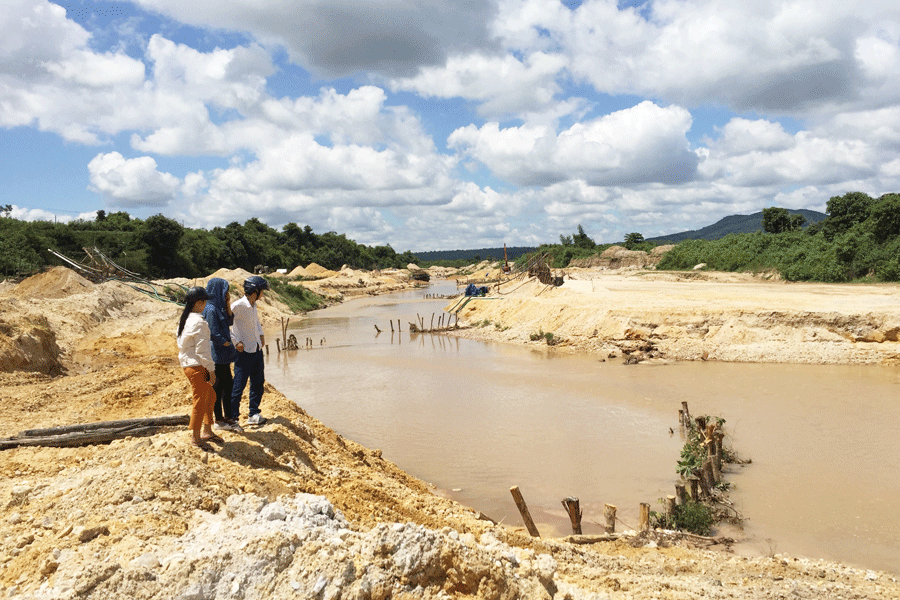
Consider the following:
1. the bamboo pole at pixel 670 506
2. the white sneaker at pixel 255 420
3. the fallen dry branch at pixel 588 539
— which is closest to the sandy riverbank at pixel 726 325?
the bamboo pole at pixel 670 506

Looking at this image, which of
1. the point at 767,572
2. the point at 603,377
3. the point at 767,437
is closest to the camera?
the point at 767,572

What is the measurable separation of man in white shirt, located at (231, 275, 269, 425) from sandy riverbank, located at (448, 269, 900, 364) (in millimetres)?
15874

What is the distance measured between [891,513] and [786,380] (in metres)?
8.95

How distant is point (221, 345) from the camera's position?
6348 millimetres

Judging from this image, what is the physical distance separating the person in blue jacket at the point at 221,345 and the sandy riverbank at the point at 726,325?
16223mm

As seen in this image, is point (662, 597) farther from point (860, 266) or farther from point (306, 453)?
point (860, 266)

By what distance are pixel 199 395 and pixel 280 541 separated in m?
2.20

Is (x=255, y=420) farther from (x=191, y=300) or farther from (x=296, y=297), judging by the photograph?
(x=296, y=297)

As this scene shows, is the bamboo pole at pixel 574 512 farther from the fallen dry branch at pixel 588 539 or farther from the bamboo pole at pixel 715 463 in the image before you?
the bamboo pole at pixel 715 463

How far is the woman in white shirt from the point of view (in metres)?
5.68

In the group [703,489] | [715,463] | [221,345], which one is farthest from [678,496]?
[221,345]

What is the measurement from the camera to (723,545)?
7016 mm

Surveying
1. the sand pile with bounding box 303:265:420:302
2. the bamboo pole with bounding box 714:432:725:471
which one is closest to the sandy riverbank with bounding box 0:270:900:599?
the bamboo pole with bounding box 714:432:725:471

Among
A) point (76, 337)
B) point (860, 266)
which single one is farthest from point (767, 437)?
point (860, 266)
